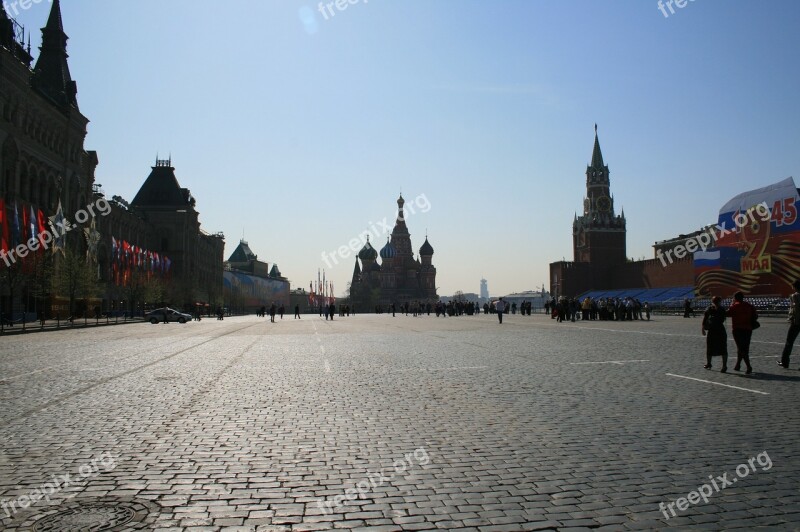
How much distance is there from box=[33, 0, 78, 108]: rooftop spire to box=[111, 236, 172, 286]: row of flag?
12404 mm

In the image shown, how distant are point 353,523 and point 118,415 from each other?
4.85m

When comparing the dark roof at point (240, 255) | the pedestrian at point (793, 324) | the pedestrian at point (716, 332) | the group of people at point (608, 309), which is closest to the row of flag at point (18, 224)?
the group of people at point (608, 309)

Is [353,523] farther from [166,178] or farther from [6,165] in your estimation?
[166,178]

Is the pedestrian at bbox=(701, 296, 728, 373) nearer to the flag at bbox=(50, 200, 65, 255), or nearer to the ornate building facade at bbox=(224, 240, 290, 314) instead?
the flag at bbox=(50, 200, 65, 255)

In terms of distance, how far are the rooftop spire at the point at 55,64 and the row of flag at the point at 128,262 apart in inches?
488

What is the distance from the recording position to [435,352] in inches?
687

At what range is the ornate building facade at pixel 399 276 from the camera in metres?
153

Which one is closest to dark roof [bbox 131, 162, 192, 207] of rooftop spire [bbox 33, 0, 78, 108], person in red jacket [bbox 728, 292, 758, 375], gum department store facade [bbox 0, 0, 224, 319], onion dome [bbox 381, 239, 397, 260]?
gum department store facade [bbox 0, 0, 224, 319]

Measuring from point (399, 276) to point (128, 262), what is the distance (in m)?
97.7

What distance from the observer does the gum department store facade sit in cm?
4088

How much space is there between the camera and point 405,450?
6.16 metres

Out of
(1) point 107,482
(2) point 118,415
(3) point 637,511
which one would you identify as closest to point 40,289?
(2) point 118,415

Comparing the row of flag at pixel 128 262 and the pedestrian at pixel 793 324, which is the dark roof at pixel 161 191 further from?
the pedestrian at pixel 793 324

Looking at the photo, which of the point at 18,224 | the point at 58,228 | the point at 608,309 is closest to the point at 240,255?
the point at 58,228
